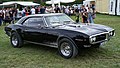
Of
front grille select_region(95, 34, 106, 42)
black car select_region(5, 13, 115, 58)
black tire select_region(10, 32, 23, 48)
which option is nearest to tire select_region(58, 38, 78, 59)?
black car select_region(5, 13, 115, 58)

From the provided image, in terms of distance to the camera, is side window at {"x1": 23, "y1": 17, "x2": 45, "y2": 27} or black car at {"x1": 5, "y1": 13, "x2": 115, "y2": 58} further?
side window at {"x1": 23, "y1": 17, "x2": 45, "y2": 27}

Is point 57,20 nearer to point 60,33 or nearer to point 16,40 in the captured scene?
point 60,33

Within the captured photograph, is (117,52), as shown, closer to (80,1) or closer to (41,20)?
(41,20)

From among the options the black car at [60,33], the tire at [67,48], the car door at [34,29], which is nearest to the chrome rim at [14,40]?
the black car at [60,33]

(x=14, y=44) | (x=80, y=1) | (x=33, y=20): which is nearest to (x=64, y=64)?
(x=33, y=20)

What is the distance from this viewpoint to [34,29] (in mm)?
8180

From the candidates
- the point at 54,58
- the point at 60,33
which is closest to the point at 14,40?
the point at 54,58

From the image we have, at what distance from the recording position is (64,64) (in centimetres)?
663

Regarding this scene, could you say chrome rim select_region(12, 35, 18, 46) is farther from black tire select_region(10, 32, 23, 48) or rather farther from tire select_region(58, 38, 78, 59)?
tire select_region(58, 38, 78, 59)

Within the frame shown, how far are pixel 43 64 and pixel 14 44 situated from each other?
2.98 meters

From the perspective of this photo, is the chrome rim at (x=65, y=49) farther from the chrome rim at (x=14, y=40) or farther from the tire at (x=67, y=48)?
the chrome rim at (x=14, y=40)

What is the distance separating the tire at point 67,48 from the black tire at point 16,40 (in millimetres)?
2252

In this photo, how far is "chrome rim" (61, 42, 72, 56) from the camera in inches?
282

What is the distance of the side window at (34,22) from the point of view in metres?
8.10
